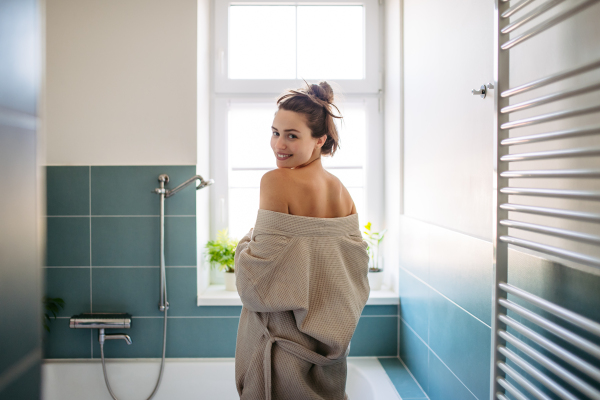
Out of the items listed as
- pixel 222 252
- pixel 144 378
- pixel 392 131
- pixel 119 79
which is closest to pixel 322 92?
pixel 392 131

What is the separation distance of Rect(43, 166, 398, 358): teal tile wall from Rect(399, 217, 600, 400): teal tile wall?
0.99 metres

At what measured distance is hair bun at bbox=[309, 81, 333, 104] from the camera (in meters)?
1.07

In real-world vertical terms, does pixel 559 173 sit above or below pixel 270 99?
below

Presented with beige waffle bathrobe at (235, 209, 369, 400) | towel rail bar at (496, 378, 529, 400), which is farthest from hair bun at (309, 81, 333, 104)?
towel rail bar at (496, 378, 529, 400)

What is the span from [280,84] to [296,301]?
4.96ft

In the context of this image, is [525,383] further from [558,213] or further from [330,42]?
[330,42]

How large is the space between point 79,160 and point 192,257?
0.69 metres

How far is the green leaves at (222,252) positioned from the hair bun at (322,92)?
1.14 meters

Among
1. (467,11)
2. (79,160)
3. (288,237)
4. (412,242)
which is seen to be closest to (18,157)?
(288,237)

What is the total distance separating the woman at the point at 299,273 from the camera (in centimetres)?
97

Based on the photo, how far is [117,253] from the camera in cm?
194

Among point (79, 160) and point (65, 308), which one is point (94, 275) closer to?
point (65, 308)

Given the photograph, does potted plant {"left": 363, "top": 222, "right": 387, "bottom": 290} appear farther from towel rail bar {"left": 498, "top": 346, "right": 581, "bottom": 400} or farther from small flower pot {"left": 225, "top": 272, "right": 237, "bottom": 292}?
towel rail bar {"left": 498, "top": 346, "right": 581, "bottom": 400}

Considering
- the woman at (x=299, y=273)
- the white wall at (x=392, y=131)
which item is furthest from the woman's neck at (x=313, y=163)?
the white wall at (x=392, y=131)
